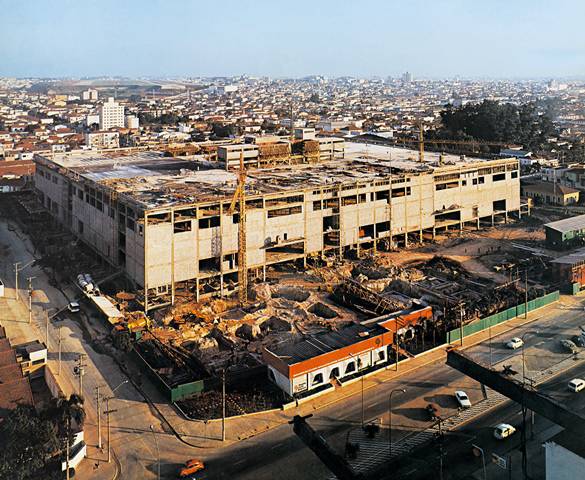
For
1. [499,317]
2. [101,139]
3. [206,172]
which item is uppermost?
[101,139]

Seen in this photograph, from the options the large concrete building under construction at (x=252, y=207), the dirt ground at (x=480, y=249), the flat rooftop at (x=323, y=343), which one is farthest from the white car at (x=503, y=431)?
the large concrete building under construction at (x=252, y=207)

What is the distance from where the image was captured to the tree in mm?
6078

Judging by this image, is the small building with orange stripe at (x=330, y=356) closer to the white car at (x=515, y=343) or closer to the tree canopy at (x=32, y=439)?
the white car at (x=515, y=343)

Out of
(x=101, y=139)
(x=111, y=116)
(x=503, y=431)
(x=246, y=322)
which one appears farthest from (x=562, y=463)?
(x=111, y=116)

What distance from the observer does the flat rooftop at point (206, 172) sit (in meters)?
13.8

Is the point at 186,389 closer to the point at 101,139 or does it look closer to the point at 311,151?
the point at 311,151

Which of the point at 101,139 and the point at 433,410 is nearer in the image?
the point at 433,410

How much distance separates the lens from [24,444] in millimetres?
6379

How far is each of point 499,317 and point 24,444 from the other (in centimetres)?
801

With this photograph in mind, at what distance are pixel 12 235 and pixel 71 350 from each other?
9155mm

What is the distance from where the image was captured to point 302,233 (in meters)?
13.9

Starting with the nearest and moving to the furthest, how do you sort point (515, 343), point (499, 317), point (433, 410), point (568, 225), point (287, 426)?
point (287, 426) < point (433, 410) < point (515, 343) < point (499, 317) < point (568, 225)

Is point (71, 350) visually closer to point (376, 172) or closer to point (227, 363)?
point (227, 363)

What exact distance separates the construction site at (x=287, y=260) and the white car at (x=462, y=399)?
134 centimetres
